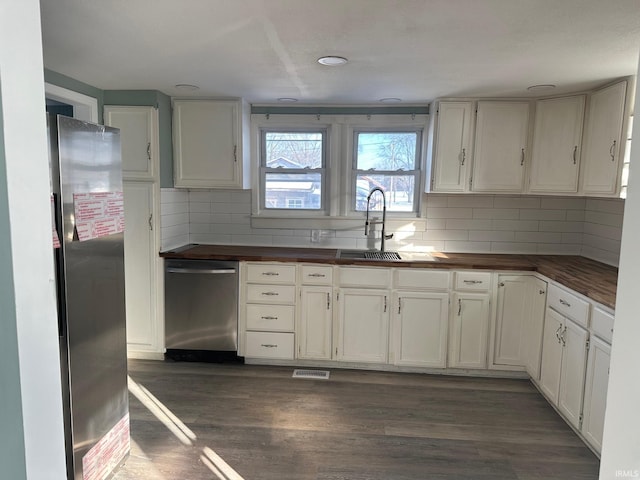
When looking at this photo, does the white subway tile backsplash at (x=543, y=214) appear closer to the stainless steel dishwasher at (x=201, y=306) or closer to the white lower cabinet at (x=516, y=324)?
the white lower cabinet at (x=516, y=324)

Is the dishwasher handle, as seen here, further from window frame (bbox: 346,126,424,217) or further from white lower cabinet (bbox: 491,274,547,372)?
white lower cabinet (bbox: 491,274,547,372)

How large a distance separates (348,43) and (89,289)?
173cm

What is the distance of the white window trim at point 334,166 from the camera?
11.5 ft

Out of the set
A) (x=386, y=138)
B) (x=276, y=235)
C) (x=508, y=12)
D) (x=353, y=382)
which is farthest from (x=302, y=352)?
(x=508, y=12)

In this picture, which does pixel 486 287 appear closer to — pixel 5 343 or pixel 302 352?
pixel 302 352

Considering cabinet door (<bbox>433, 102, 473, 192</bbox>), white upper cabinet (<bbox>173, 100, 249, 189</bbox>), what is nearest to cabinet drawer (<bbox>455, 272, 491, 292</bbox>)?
cabinet door (<bbox>433, 102, 473, 192</bbox>)

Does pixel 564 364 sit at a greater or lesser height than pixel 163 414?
greater

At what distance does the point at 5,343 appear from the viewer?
22.3 inches

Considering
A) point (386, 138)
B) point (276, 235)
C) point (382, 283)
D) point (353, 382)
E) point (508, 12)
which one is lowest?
point (353, 382)

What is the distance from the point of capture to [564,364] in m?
2.44

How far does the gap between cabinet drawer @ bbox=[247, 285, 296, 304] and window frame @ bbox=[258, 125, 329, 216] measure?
841 mm

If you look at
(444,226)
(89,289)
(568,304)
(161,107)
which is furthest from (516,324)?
(161,107)

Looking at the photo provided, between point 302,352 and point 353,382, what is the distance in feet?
1.60

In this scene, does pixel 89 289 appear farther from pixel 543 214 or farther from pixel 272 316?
pixel 543 214
